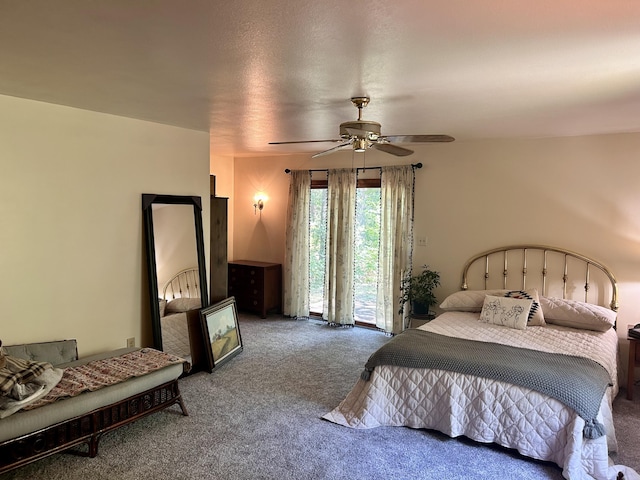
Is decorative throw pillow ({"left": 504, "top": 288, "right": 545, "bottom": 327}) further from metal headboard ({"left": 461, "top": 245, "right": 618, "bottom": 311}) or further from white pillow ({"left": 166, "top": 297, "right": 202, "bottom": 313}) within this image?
white pillow ({"left": 166, "top": 297, "right": 202, "bottom": 313})

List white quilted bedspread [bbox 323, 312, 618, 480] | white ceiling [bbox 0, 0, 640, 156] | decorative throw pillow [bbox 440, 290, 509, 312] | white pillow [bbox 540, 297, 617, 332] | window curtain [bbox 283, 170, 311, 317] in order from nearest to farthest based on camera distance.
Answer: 1. white ceiling [bbox 0, 0, 640, 156]
2. white quilted bedspread [bbox 323, 312, 618, 480]
3. white pillow [bbox 540, 297, 617, 332]
4. decorative throw pillow [bbox 440, 290, 509, 312]
5. window curtain [bbox 283, 170, 311, 317]

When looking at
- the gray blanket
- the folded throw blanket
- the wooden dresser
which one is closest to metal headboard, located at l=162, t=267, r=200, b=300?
the folded throw blanket

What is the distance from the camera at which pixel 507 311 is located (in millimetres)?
4094

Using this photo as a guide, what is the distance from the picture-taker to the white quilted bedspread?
2.60m

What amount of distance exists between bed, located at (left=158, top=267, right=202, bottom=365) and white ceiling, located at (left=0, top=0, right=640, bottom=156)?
1611 mm

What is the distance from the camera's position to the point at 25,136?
321 cm

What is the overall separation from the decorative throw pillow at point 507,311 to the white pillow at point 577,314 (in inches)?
8.3

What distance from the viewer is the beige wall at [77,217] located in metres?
3.19

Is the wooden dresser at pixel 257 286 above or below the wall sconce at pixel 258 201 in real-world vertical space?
below

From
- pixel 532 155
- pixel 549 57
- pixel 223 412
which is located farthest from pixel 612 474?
pixel 532 155

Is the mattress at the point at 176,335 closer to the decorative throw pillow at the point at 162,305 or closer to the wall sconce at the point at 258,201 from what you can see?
the decorative throw pillow at the point at 162,305

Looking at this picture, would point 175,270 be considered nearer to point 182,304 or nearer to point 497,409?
point 182,304

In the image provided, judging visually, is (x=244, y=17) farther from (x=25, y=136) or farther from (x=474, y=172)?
(x=474, y=172)

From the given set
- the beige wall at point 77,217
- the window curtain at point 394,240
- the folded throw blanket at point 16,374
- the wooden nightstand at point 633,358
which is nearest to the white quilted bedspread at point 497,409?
the wooden nightstand at point 633,358
